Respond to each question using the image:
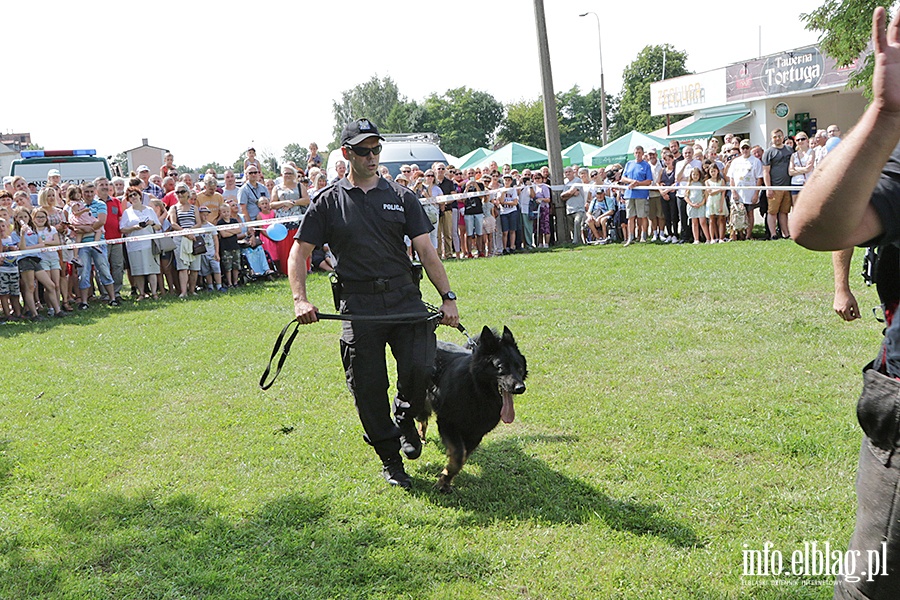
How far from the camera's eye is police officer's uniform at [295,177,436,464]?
4.65 metres

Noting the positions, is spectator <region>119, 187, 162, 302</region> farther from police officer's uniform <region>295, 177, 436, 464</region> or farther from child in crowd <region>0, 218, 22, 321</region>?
police officer's uniform <region>295, 177, 436, 464</region>

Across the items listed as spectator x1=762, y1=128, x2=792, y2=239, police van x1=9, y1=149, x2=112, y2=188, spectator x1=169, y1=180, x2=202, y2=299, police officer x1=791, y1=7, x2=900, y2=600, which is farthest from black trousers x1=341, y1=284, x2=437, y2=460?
police van x1=9, y1=149, x2=112, y2=188

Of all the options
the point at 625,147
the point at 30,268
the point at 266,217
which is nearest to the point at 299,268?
the point at 30,268

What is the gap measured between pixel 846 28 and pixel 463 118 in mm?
83623

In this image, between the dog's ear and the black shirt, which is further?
the black shirt

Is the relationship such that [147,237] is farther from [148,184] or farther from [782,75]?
[782,75]

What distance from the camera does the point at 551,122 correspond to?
18312mm

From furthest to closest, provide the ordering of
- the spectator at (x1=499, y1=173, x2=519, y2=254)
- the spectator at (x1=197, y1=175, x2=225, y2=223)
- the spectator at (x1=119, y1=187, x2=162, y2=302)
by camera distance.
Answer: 1. the spectator at (x1=499, y1=173, x2=519, y2=254)
2. the spectator at (x1=197, y1=175, x2=225, y2=223)
3. the spectator at (x1=119, y1=187, x2=162, y2=302)

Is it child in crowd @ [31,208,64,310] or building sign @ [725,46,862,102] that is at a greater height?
building sign @ [725,46,862,102]

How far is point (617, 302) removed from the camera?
996 centimetres

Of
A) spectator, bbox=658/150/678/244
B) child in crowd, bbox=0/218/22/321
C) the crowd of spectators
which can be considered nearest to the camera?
child in crowd, bbox=0/218/22/321

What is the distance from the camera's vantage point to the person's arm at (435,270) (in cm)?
470

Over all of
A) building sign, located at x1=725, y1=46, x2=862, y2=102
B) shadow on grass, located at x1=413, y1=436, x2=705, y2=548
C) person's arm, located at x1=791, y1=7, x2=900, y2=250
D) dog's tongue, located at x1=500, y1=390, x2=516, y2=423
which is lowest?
shadow on grass, located at x1=413, y1=436, x2=705, y2=548

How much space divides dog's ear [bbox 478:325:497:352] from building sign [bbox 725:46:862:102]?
1149 inches
